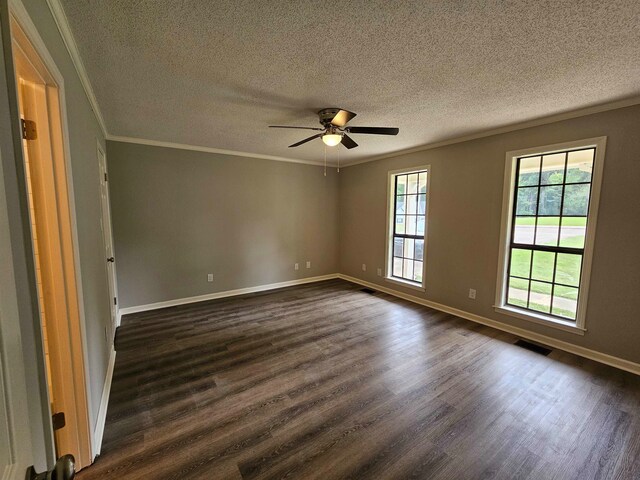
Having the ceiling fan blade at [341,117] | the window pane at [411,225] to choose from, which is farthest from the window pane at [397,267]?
the ceiling fan blade at [341,117]

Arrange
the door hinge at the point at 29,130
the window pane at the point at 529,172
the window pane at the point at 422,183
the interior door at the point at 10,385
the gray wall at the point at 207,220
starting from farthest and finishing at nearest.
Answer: the window pane at the point at 422,183 < the gray wall at the point at 207,220 < the window pane at the point at 529,172 < the door hinge at the point at 29,130 < the interior door at the point at 10,385

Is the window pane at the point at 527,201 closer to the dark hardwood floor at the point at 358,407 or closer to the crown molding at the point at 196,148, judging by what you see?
the dark hardwood floor at the point at 358,407

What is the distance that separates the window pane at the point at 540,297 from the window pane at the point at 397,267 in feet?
6.37

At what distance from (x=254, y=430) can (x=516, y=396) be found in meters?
2.02

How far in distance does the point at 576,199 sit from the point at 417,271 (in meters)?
2.22

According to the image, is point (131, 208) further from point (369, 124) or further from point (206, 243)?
point (369, 124)

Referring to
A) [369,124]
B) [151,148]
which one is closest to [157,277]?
[151,148]

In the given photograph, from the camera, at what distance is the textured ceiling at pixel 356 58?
1.43m

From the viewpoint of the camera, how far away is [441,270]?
4.08m

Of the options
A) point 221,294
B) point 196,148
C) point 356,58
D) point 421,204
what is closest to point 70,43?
point 356,58

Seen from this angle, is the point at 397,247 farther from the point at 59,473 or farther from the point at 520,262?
the point at 59,473

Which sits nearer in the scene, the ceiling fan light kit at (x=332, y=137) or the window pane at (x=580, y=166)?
the ceiling fan light kit at (x=332, y=137)

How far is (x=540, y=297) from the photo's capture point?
3213mm

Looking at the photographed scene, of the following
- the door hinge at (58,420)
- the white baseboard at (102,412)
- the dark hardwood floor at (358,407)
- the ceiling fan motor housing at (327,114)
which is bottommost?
the dark hardwood floor at (358,407)
